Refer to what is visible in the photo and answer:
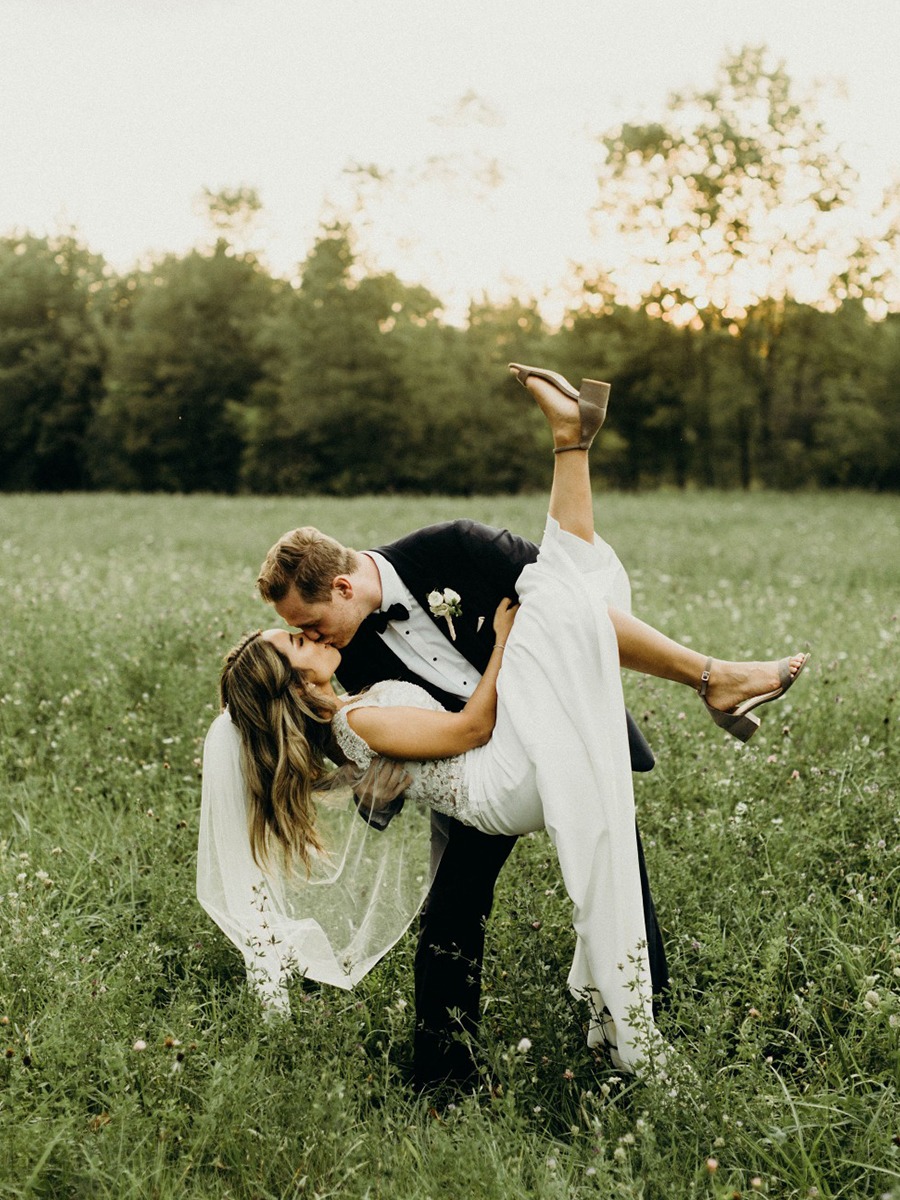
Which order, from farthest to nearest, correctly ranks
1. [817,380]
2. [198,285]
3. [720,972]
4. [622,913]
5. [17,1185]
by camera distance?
[198,285] < [817,380] < [720,972] < [622,913] < [17,1185]

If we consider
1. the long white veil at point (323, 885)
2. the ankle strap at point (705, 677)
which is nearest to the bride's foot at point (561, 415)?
the ankle strap at point (705, 677)

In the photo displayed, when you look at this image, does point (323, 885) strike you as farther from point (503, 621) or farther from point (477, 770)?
point (503, 621)

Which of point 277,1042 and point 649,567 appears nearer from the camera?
point 277,1042

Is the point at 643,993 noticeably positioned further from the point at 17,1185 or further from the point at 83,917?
the point at 83,917

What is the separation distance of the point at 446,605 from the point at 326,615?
0.46 metres

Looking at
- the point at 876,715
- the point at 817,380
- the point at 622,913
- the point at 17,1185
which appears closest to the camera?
the point at 17,1185

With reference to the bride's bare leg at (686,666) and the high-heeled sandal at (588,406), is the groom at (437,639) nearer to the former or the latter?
the bride's bare leg at (686,666)

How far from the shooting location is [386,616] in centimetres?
426

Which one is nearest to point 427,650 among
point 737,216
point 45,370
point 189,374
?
point 737,216

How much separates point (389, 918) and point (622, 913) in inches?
44.8

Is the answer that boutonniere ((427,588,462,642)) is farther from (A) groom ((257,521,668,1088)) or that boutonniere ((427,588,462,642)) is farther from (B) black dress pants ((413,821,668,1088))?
(B) black dress pants ((413,821,668,1088))

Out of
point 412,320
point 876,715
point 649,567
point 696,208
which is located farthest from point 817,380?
point 876,715

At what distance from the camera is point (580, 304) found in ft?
138

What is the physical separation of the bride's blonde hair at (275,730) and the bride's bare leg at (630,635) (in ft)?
3.75
